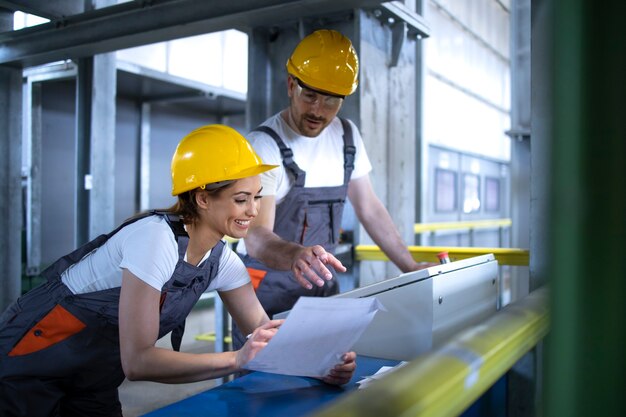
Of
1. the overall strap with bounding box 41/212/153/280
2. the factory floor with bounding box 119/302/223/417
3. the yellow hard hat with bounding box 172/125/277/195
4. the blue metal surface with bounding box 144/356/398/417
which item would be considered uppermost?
the yellow hard hat with bounding box 172/125/277/195

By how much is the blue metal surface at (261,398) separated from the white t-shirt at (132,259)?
34 centimetres

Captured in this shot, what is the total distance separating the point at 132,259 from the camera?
150 centimetres

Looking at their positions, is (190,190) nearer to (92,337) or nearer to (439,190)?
(92,337)

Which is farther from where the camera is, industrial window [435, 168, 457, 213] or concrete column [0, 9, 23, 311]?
industrial window [435, 168, 457, 213]

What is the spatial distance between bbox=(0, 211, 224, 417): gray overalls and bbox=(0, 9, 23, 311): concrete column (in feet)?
7.10

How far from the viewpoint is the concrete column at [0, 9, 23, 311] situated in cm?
355

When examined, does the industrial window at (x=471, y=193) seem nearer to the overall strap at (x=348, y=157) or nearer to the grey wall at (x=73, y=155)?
the grey wall at (x=73, y=155)

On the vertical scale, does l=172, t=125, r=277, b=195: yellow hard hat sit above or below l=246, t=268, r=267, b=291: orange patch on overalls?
above

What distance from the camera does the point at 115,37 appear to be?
293 centimetres

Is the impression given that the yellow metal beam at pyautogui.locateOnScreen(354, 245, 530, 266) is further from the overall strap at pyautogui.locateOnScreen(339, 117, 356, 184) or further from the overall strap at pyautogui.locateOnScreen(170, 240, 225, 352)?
the overall strap at pyautogui.locateOnScreen(170, 240, 225, 352)

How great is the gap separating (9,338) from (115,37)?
182 centimetres

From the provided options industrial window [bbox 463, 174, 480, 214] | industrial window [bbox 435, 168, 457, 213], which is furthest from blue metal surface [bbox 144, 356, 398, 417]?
industrial window [bbox 463, 174, 480, 214]

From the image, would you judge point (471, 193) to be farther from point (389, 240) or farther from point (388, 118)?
point (389, 240)

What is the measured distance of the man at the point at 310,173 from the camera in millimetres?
2195
